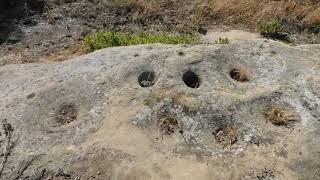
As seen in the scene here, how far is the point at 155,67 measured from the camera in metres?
11.4

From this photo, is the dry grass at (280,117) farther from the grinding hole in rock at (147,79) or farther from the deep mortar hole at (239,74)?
the grinding hole in rock at (147,79)

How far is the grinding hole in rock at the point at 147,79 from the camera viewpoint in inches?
438

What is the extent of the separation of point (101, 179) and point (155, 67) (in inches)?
124

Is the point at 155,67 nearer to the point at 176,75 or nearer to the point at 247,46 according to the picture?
the point at 176,75

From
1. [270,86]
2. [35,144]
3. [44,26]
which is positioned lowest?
[44,26]

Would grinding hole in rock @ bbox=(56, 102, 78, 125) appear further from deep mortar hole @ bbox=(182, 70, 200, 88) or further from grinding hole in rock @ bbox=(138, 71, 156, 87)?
deep mortar hole @ bbox=(182, 70, 200, 88)

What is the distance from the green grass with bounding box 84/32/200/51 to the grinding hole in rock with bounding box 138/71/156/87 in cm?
580

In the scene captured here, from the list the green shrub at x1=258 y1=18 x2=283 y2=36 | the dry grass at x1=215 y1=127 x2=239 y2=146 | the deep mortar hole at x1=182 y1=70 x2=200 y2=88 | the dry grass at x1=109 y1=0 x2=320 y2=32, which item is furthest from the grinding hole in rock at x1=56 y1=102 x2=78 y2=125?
the green shrub at x1=258 y1=18 x2=283 y2=36

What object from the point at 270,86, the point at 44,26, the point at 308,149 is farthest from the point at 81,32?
the point at 308,149

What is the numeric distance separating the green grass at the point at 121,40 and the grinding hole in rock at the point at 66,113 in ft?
20.7

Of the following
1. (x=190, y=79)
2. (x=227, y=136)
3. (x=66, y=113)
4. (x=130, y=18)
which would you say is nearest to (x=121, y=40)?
(x=130, y=18)

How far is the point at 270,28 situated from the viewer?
1905 centimetres

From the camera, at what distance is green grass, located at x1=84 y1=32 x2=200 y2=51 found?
17234mm

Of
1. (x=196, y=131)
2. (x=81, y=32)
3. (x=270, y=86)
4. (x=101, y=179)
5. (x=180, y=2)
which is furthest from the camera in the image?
(x=180, y=2)
